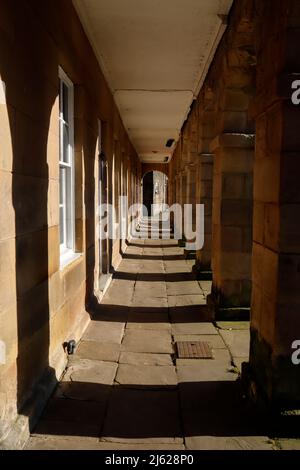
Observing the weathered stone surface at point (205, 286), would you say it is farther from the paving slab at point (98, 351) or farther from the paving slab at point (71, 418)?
the paving slab at point (71, 418)

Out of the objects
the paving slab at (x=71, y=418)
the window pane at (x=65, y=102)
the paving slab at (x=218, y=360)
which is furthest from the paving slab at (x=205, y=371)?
the window pane at (x=65, y=102)

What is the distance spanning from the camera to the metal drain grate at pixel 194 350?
4.21 meters

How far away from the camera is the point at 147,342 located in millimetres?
4652

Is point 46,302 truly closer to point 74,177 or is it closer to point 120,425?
point 120,425

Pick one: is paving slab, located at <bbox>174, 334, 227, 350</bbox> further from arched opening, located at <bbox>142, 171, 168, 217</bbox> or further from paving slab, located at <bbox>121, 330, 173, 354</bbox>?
arched opening, located at <bbox>142, 171, 168, 217</bbox>

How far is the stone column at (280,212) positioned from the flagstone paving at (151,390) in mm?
359

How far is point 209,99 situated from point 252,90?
68.8 inches

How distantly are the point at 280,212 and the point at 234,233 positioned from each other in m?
2.71

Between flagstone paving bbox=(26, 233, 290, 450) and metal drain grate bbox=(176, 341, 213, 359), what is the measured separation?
0.07 metres

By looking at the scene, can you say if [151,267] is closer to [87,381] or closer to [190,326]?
[190,326]

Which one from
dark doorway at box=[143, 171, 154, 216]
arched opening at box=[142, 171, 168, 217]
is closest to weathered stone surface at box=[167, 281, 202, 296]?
arched opening at box=[142, 171, 168, 217]

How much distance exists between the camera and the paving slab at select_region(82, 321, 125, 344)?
4691 mm

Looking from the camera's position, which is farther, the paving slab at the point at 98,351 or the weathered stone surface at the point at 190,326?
the weathered stone surface at the point at 190,326

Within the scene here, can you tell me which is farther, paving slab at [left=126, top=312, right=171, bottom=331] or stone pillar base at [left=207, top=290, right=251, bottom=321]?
stone pillar base at [left=207, top=290, right=251, bottom=321]
